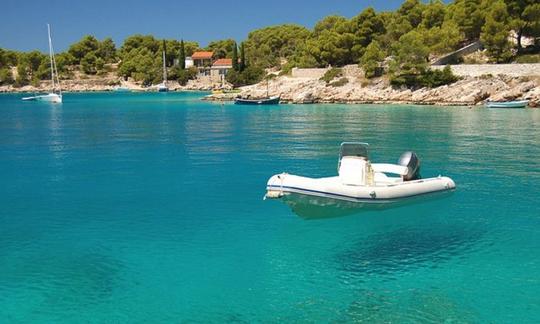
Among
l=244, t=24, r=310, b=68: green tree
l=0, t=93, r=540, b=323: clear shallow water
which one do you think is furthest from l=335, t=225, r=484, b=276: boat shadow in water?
l=244, t=24, r=310, b=68: green tree

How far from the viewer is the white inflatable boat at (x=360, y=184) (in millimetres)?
14352

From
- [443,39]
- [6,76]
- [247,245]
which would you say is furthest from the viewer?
[6,76]

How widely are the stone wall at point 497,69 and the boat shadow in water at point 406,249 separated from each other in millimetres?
52593

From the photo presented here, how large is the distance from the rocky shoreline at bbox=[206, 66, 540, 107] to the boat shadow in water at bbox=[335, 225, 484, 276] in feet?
158

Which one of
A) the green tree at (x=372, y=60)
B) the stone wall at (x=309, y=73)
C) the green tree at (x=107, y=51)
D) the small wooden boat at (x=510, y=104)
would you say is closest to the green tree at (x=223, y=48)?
the green tree at (x=107, y=51)

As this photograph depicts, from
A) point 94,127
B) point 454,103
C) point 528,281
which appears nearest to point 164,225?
point 528,281

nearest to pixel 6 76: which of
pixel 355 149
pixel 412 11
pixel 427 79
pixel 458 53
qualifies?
pixel 412 11

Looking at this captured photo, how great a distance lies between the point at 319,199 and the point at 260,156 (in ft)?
43.6

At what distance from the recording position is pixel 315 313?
32.0ft

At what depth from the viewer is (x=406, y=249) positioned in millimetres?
12969

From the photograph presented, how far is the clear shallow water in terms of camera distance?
10.1 m

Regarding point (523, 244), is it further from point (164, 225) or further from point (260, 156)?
point (260, 156)

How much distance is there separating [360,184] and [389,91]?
5786cm

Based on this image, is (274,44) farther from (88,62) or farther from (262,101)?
(262,101)
